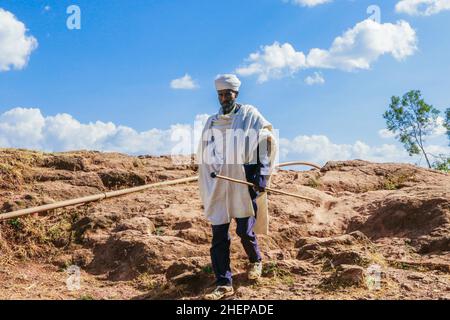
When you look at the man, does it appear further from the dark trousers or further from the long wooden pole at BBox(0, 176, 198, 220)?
the long wooden pole at BBox(0, 176, 198, 220)

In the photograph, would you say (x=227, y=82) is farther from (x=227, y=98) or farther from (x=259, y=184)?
(x=259, y=184)

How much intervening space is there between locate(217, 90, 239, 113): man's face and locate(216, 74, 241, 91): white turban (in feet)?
0.15

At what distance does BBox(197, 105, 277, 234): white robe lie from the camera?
4.99 metres

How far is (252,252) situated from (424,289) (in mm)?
1600

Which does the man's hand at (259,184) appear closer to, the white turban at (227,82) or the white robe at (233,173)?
the white robe at (233,173)

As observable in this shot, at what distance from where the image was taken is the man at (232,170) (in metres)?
4.98

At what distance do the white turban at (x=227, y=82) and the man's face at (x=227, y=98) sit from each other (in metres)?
0.04

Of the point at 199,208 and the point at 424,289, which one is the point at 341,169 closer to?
the point at 199,208

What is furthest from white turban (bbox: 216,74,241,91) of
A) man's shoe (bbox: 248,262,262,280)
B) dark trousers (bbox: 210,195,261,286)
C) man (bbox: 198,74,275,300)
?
man's shoe (bbox: 248,262,262,280)

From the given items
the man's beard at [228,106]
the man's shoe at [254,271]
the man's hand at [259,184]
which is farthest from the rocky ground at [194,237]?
the man's beard at [228,106]

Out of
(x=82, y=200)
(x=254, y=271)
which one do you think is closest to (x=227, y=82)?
(x=254, y=271)

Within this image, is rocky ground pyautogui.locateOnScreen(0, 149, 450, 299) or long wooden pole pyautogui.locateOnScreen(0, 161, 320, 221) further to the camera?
long wooden pole pyautogui.locateOnScreen(0, 161, 320, 221)
